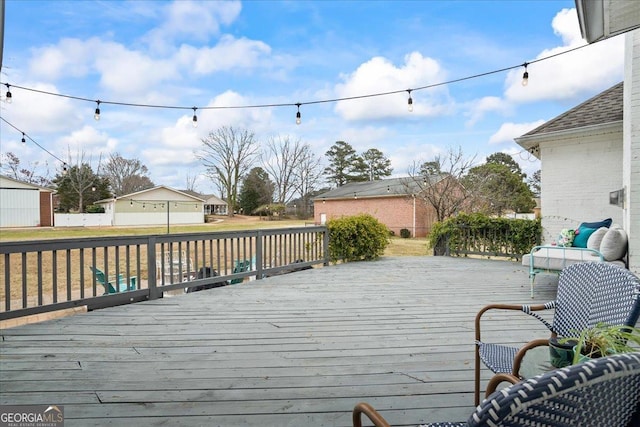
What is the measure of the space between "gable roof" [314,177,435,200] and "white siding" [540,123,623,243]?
32.2 ft

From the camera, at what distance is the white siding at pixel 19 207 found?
8125mm

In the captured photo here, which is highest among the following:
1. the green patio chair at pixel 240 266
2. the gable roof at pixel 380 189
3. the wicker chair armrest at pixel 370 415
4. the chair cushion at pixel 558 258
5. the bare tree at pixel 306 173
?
the bare tree at pixel 306 173

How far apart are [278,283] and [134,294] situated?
2.07m

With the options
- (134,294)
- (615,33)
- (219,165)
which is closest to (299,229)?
(134,294)

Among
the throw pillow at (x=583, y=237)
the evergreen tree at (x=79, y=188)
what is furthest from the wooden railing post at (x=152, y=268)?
the evergreen tree at (x=79, y=188)

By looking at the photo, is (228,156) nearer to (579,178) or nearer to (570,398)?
(579,178)

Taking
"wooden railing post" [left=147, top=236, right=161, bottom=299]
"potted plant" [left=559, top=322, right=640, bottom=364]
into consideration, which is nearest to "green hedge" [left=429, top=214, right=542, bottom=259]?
"wooden railing post" [left=147, top=236, right=161, bottom=299]

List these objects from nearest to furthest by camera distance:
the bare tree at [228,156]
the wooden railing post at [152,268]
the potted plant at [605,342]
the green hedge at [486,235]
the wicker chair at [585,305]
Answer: the potted plant at [605,342], the wicker chair at [585,305], the wooden railing post at [152,268], the green hedge at [486,235], the bare tree at [228,156]

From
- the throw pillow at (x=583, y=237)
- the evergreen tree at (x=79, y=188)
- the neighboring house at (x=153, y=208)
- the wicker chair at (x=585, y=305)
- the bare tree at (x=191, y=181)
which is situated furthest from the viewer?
the bare tree at (x=191, y=181)

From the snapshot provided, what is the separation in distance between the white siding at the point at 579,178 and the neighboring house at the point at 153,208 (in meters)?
8.18

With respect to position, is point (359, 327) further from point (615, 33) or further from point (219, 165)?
point (219, 165)

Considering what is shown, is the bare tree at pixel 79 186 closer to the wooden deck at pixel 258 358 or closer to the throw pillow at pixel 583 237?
the wooden deck at pixel 258 358

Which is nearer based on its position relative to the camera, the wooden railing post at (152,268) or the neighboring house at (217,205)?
the wooden railing post at (152,268)

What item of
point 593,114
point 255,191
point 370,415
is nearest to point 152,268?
point 370,415
